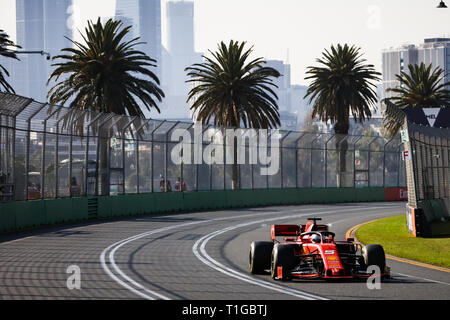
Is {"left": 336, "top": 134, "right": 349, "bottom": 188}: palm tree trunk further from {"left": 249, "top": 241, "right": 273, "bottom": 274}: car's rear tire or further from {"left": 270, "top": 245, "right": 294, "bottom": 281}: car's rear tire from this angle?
{"left": 270, "top": 245, "right": 294, "bottom": 281}: car's rear tire

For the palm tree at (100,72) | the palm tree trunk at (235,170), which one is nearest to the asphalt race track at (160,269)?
the palm tree at (100,72)

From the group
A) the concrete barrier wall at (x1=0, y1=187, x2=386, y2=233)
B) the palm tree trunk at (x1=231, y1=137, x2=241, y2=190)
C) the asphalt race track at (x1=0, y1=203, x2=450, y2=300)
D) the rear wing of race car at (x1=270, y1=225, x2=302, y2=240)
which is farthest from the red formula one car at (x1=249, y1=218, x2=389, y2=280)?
the palm tree trunk at (x1=231, y1=137, x2=241, y2=190)

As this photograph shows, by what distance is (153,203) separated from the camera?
122 ft

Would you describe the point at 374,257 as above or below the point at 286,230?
below

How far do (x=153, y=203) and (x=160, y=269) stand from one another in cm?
2201

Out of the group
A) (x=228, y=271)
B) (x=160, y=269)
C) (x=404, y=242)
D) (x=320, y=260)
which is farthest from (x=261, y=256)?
(x=404, y=242)

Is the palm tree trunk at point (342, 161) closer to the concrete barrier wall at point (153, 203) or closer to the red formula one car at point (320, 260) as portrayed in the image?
the concrete barrier wall at point (153, 203)

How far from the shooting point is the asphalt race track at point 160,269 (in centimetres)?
1203

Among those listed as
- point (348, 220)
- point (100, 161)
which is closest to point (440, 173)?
point (348, 220)

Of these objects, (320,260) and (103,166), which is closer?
(320,260)

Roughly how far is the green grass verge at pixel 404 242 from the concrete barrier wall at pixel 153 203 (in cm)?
1095

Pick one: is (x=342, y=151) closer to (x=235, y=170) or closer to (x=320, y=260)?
(x=235, y=170)

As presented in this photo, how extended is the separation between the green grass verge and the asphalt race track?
882 mm
